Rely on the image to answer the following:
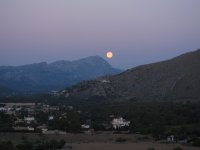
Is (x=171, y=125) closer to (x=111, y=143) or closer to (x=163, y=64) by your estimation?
(x=111, y=143)

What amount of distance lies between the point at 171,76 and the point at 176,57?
12220 millimetres

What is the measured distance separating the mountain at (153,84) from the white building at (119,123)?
80.6 feet

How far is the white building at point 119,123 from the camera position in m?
55.9

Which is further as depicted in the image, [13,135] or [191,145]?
[13,135]

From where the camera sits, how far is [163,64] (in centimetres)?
10519

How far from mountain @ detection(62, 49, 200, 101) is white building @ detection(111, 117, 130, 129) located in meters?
24.6

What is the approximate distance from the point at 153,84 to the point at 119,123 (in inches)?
1535

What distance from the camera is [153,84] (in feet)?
313


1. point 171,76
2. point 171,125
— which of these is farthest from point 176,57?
point 171,125

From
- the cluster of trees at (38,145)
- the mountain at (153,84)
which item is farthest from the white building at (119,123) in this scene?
the mountain at (153,84)

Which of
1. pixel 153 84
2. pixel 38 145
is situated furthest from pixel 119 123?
pixel 153 84

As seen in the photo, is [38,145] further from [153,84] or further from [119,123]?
[153,84]

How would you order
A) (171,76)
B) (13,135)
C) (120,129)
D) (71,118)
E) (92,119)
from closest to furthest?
1. (13,135)
2. (120,129)
3. (71,118)
4. (92,119)
5. (171,76)

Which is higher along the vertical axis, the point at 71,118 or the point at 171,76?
the point at 171,76
